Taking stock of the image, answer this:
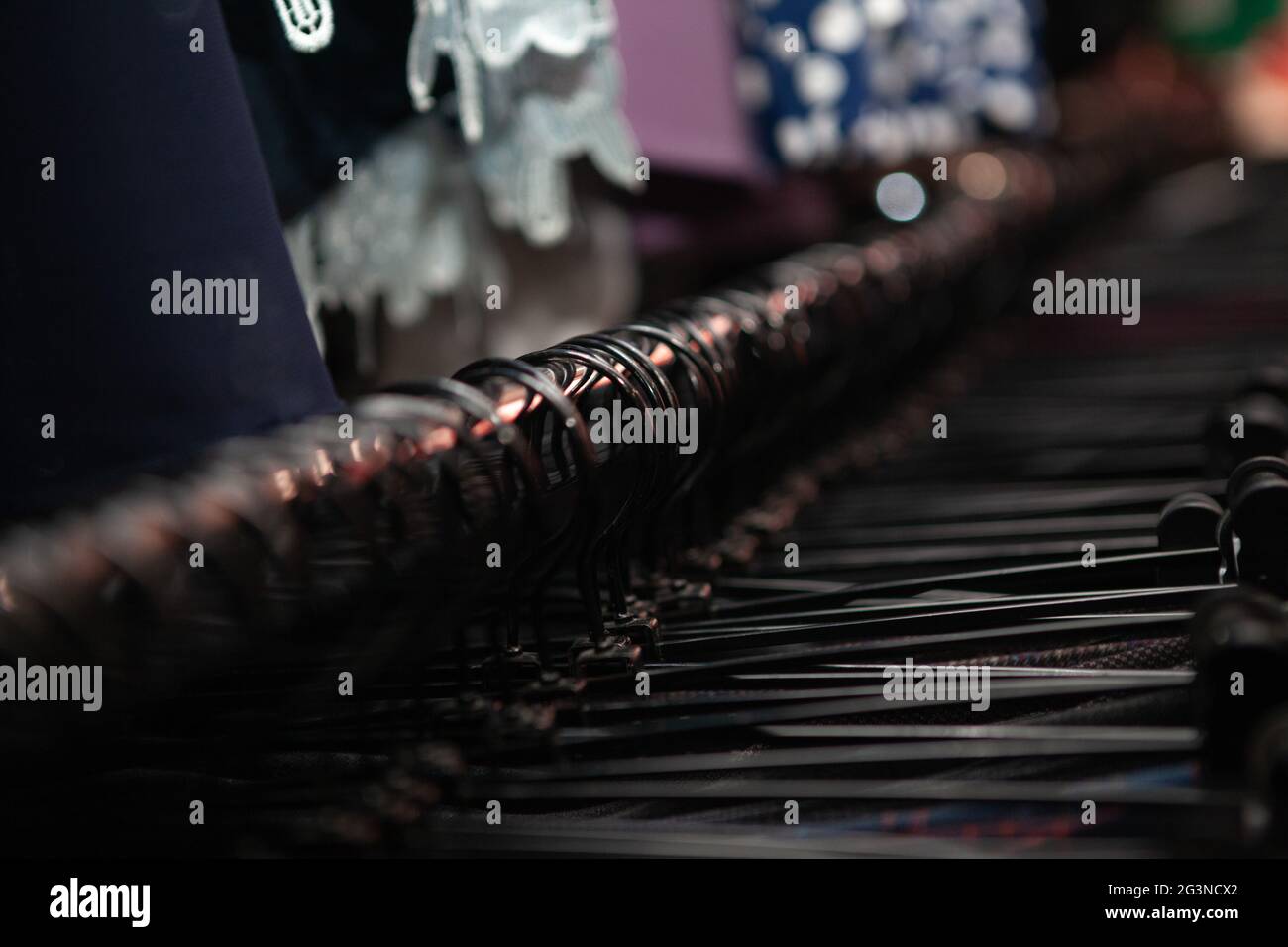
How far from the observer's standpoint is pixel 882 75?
8.20 feet

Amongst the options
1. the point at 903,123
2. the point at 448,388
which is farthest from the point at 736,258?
the point at 448,388

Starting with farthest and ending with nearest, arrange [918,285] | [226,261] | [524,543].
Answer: [918,285], [226,261], [524,543]

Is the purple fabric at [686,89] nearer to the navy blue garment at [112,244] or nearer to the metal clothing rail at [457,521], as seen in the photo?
the metal clothing rail at [457,521]

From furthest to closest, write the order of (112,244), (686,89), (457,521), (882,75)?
(882,75) → (686,89) → (112,244) → (457,521)

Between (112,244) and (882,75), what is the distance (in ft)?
6.06

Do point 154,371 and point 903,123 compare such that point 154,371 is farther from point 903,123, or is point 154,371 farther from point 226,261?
point 903,123

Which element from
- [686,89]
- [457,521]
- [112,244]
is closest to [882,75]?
[686,89]

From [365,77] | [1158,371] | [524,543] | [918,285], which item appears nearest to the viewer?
[524,543]

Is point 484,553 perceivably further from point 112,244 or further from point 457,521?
point 112,244

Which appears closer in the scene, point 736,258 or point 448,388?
point 448,388

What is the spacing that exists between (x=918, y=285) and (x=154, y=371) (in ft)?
4.04

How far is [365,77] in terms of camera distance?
4.08ft

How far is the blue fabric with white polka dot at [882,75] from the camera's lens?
2232mm
